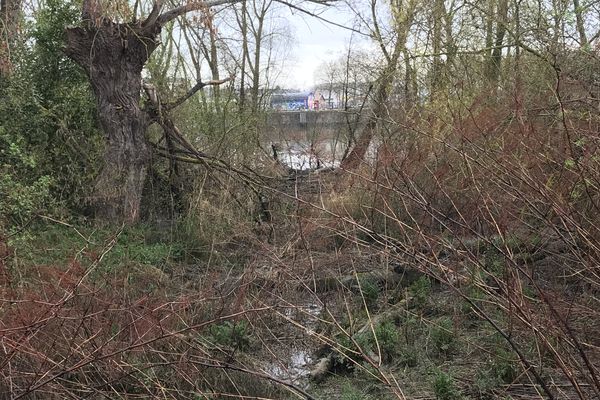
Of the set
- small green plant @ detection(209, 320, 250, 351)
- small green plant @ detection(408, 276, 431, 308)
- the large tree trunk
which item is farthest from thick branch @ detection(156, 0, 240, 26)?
small green plant @ detection(408, 276, 431, 308)

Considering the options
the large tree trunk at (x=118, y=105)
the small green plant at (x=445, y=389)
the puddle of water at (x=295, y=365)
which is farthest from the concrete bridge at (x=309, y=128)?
the small green plant at (x=445, y=389)

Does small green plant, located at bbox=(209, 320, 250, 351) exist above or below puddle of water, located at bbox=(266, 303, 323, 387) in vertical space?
above

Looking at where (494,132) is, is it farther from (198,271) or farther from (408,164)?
(198,271)

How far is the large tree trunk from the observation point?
11.2m

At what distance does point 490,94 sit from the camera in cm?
962

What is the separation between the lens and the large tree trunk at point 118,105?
11.2 m

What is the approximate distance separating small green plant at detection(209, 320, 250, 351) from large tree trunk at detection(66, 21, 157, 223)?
4.73m

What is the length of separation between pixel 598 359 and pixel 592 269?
123 centimetres

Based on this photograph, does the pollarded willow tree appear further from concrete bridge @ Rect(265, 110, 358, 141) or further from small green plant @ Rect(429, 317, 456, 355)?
small green plant @ Rect(429, 317, 456, 355)

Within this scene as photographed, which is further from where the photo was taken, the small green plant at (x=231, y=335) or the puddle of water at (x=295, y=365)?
the small green plant at (x=231, y=335)

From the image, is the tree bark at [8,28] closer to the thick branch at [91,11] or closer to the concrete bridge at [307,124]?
the thick branch at [91,11]

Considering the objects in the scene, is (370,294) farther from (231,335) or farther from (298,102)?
(298,102)

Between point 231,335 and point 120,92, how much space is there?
254 inches

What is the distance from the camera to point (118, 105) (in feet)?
38.3
